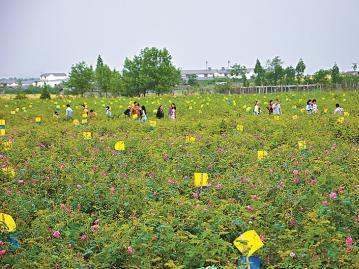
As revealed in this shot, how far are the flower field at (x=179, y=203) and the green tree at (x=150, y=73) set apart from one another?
34.4 m

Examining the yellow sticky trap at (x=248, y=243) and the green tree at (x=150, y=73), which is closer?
the yellow sticky trap at (x=248, y=243)

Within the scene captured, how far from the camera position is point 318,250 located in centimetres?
362

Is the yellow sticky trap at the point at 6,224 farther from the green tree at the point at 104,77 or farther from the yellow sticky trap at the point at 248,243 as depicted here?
the green tree at the point at 104,77

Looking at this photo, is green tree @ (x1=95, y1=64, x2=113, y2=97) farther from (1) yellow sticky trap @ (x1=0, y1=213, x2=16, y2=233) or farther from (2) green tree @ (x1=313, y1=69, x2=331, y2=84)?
(1) yellow sticky trap @ (x1=0, y1=213, x2=16, y2=233)

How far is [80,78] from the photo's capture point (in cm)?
4616

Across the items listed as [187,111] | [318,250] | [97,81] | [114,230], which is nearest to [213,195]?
[114,230]

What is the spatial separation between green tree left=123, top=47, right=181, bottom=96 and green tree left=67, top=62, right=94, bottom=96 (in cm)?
420

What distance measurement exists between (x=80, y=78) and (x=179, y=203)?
43.5 metres

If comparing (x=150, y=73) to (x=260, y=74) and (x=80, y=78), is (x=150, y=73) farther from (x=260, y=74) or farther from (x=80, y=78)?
(x=260, y=74)

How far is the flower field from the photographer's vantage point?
3.79 m

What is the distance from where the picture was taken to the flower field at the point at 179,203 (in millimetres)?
3785

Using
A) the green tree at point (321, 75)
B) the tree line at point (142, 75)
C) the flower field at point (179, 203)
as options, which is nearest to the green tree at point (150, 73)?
the tree line at point (142, 75)

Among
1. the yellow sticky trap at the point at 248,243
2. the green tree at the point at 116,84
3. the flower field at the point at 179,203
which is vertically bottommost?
the flower field at the point at 179,203

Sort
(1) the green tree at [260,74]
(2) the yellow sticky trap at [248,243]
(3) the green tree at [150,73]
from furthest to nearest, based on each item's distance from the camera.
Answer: (1) the green tree at [260,74], (3) the green tree at [150,73], (2) the yellow sticky trap at [248,243]
